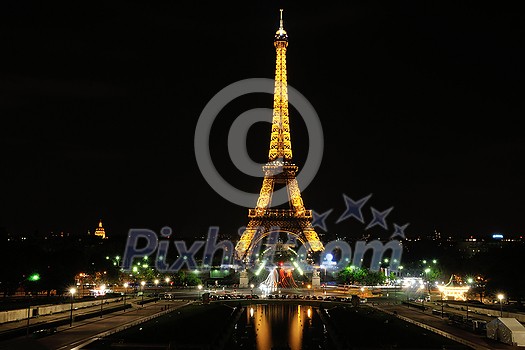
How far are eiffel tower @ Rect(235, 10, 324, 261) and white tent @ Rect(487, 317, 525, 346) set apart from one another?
72.8 metres

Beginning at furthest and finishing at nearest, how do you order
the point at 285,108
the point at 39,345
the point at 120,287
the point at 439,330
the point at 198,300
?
the point at 285,108 < the point at 120,287 < the point at 198,300 < the point at 439,330 < the point at 39,345

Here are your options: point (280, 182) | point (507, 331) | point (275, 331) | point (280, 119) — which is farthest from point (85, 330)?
point (280, 182)

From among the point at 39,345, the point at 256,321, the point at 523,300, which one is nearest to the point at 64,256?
the point at 256,321

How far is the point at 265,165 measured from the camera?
112562 millimetres

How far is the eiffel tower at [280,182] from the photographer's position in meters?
110

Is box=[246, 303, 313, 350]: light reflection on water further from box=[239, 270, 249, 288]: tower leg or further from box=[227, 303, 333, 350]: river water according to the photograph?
box=[239, 270, 249, 288]: tower leg

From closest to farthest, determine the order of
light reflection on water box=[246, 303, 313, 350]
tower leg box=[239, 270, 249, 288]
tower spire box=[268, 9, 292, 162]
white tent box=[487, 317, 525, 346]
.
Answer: white tent box=[487, 317, 525, 346], light reflection on water box=[246, 303, 313, 350], tower leg box=[239, 270, 249, 288], tower spire box=[268, 9, 292, 162]

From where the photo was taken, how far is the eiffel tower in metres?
Result: 110

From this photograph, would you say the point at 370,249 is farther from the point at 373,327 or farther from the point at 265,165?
the point at 373,327

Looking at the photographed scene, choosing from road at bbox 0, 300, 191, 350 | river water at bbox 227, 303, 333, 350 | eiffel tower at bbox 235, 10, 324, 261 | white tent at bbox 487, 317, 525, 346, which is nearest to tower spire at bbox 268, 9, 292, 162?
eiffel tower at bbox 235, 10, 324, 261

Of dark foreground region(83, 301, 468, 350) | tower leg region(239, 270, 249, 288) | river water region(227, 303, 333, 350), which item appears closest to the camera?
dark foreground region(83, 301, 468, 350)

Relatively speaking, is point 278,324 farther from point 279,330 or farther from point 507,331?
point 507,331

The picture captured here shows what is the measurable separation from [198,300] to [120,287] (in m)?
26.5

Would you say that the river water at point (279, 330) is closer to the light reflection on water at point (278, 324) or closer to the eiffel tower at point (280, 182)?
the light reflection on water at point (278, 324)
